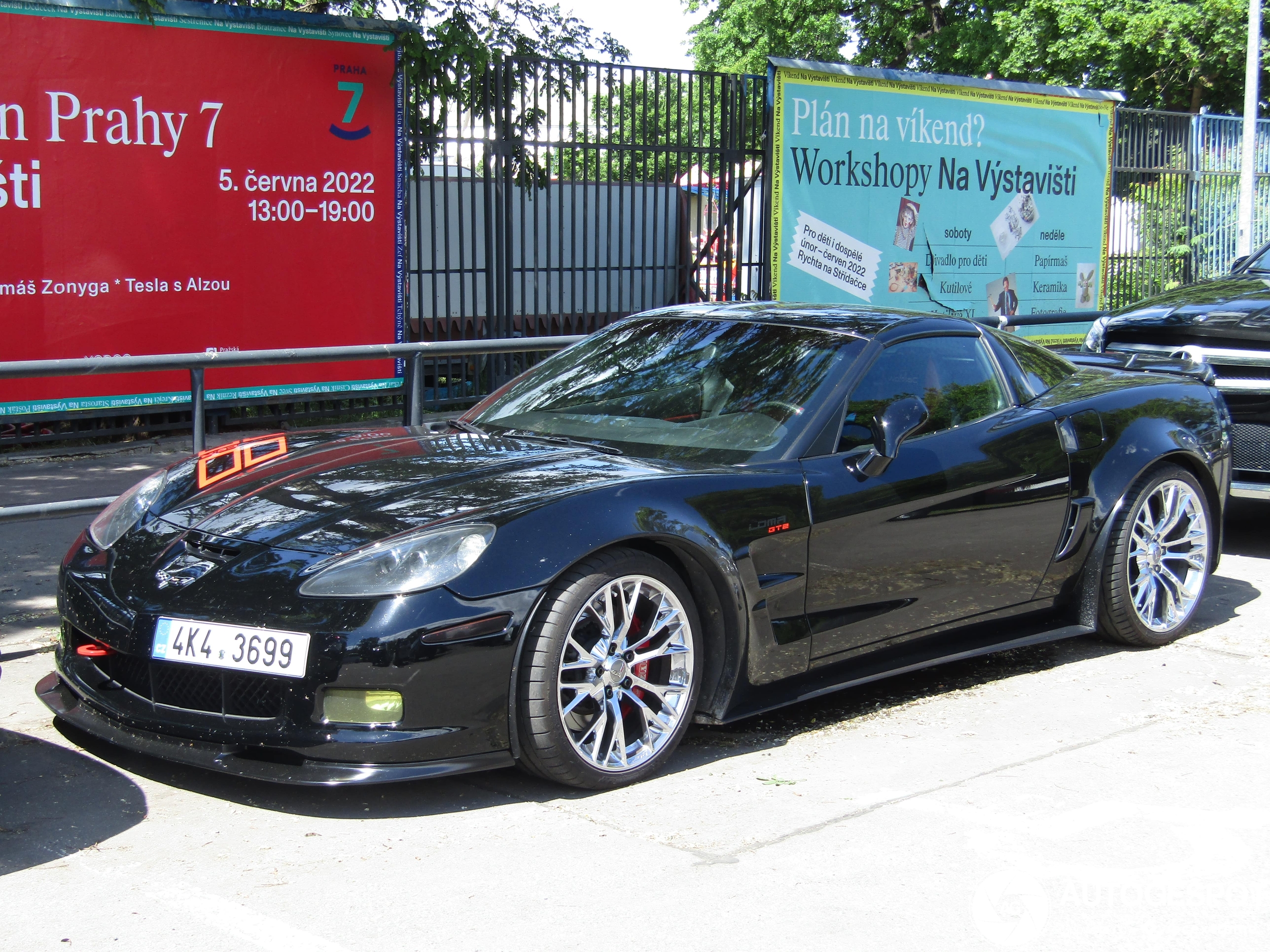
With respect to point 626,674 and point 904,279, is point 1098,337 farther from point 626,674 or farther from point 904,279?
point 904,279

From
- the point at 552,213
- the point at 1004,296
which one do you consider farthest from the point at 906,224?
the point at 552,213

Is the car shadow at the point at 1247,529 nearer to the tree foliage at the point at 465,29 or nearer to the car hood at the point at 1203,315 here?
the car hood at the point at 1203,315

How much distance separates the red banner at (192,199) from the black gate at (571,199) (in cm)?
53

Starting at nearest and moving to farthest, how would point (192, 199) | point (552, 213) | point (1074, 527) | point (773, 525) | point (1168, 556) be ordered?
point (773, 525)
point (1074, 527)
point (1168, 556)
point (192, 199)
point (552, 213)

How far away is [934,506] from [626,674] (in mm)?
1430

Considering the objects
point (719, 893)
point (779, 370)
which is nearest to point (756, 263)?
point (779, 370)

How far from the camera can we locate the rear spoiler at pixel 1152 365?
6543 millimetres

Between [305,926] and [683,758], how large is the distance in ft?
5.10

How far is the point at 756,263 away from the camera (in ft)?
45.4

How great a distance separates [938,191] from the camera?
15148mm

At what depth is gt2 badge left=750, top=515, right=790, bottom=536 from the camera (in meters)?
Answer: 4.34

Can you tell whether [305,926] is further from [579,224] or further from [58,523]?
[579,224]

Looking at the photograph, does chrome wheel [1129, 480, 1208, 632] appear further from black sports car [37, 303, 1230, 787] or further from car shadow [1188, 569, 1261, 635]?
car shadow [1188, 569, 1261, 635]

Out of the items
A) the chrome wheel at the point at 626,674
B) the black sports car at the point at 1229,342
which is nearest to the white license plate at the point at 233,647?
the chrome wheel at the point at 626,674
